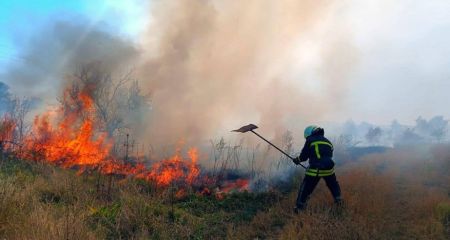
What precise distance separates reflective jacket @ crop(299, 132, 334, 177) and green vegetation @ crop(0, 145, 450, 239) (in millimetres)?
768

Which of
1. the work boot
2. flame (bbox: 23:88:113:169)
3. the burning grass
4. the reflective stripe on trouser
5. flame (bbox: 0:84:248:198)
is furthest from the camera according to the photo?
flame (bbox: 23:88:113:169)

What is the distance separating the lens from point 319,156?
799 centimetres

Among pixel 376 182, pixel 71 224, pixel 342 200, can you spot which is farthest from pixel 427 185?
pixel 71 224

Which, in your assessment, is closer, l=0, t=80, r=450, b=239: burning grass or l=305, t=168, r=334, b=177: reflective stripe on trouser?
l=0, t=80, r=450, b=239: burning grass

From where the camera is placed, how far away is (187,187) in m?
10.4

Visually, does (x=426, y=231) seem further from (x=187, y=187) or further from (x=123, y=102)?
(x=123, y=102)

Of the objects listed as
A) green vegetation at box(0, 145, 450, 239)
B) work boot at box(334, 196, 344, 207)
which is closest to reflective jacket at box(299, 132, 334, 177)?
work boot at box(334, 196, 344, 207)

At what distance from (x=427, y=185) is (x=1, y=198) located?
11916 millimetres

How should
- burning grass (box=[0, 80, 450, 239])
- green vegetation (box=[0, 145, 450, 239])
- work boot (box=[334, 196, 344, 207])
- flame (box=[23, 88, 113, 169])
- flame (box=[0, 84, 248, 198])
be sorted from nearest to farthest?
green vegetation (box=[0, 145, 450, 239])
burning grass (box=[0, 80, 450, 239])
work boot (box=[334, 196, 344, 207])
flame (box=[0, 84, 248, 198])
flame (box=[23, 88, 113, 169])

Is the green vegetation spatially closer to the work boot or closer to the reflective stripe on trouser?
the work boot

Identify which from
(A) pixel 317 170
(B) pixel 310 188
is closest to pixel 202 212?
(B) pixel 310 188

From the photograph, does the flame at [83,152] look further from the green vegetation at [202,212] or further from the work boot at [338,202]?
the work boot at [338,202]

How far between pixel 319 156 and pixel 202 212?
119 inches

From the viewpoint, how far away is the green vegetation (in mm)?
5469
